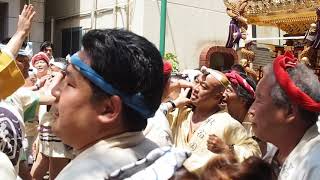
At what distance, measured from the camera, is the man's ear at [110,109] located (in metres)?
1.56

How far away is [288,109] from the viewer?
7.38 feet

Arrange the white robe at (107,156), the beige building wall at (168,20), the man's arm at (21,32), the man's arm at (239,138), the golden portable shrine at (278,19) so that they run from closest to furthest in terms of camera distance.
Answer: the white robe at (107,156) → the man's arm at (21,32) → the man's arm at (239,138) → the golden portable shrine at (278,19) → the beige building wall at (168,20)

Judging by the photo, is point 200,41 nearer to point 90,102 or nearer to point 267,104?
point 267,104

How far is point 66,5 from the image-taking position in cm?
1330

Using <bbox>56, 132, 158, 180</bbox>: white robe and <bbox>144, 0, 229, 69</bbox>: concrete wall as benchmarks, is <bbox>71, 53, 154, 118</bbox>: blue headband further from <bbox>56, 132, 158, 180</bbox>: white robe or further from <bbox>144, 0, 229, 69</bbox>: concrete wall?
<bbox>144, 0, 229, 69</bbox>: concrete wall

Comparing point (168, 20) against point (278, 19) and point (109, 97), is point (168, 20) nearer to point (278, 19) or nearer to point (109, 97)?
point (278, 19)

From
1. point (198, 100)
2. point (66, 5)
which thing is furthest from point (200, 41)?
point (198, 100)

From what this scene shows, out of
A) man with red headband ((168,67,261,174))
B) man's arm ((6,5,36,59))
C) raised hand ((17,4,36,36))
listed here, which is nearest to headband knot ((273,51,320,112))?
man with red headband ((168,67,261,174))

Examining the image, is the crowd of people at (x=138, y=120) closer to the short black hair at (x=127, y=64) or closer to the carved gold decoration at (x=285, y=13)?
the short black hair at (x=127, y=64)

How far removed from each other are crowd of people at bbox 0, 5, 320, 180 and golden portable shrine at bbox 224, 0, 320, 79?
383cm

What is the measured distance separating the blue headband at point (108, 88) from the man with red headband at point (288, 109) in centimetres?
85

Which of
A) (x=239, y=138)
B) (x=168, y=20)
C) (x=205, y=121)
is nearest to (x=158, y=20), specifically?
(x=168, y=20)

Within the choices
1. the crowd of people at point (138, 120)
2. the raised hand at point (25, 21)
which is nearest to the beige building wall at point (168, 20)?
the crowd of people at point (138, 120)

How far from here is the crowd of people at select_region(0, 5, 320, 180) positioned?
1.54m
